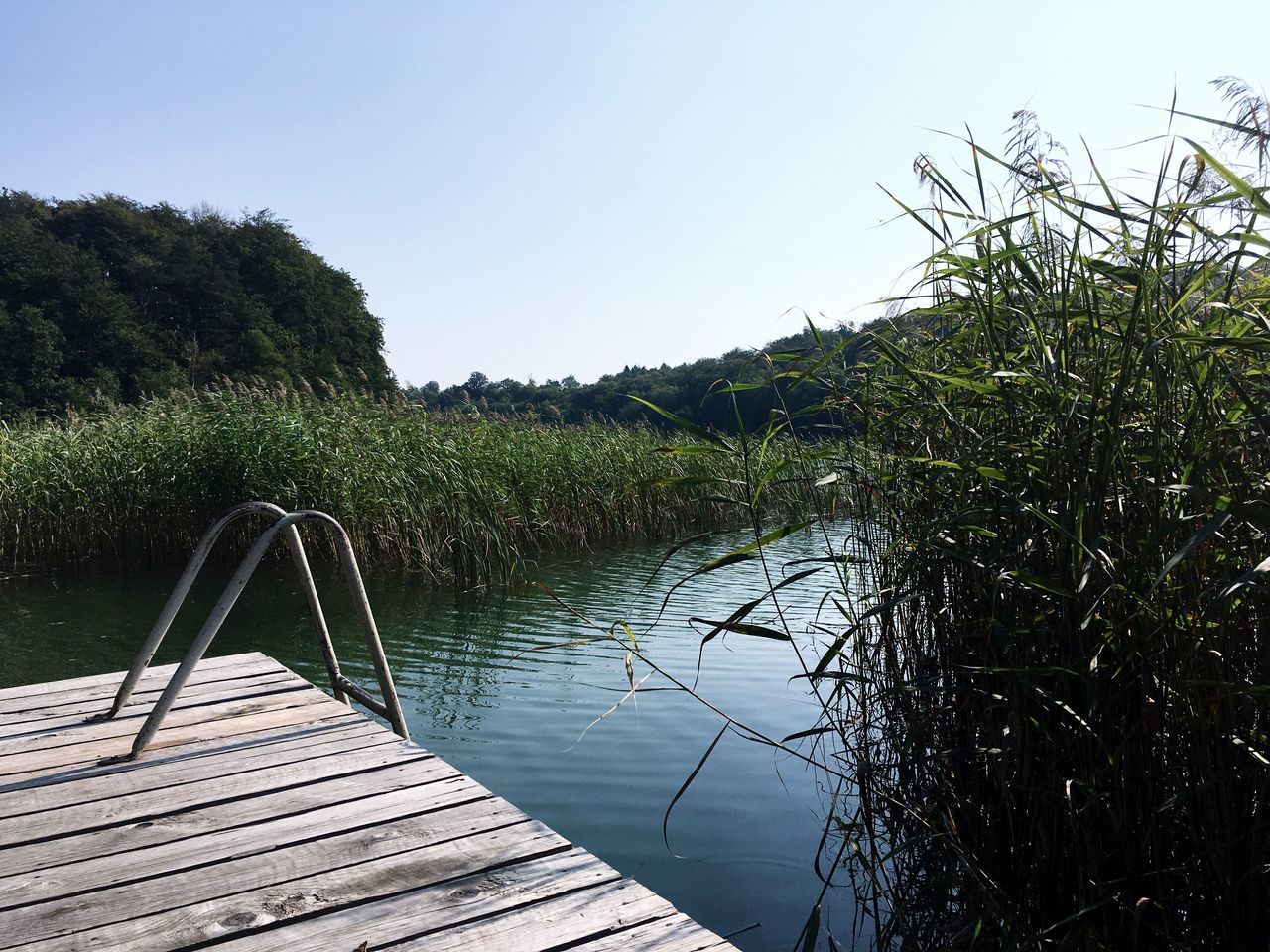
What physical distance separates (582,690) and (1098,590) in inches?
148

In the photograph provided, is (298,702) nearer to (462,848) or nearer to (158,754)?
(158,754)

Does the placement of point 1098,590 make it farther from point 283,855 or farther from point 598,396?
point 598,396

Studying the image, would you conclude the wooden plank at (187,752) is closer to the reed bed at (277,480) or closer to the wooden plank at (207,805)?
the wooden plank at (207,805)

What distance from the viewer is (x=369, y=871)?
5.96 ft

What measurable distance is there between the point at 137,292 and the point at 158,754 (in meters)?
39.7

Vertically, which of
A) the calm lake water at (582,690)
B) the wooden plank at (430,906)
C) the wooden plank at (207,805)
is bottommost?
the calm lake water at (582,690)

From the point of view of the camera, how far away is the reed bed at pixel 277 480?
875cm

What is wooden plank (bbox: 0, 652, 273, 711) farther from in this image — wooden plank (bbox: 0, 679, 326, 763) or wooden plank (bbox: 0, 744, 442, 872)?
wooden plank (bbox: 0, 744, 442, 872)

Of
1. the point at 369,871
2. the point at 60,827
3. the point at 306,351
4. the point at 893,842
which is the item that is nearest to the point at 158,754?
the point at 60,827

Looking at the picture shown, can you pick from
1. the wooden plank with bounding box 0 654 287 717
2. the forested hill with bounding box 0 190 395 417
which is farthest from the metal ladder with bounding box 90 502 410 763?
the forested hill with bounding box 0 190 395 417

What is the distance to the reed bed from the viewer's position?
8.75 m

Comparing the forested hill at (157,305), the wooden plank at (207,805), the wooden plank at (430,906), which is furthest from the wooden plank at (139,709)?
the forested hill at (157,305)

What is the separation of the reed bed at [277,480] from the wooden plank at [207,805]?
6285 mm

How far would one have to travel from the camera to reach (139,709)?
2.99 m
